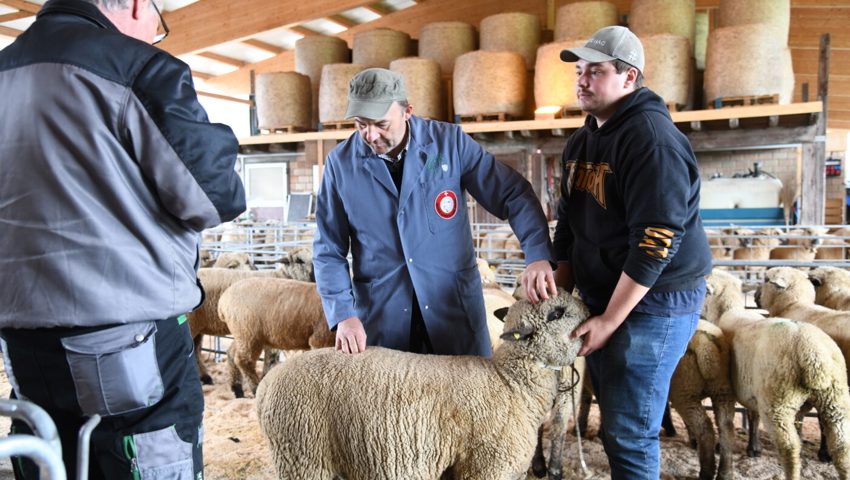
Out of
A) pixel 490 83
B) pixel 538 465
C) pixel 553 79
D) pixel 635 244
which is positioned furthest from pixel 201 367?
pixel 553 79

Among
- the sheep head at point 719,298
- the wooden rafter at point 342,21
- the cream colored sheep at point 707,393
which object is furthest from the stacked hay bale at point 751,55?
the wooden rafter at point 342,21

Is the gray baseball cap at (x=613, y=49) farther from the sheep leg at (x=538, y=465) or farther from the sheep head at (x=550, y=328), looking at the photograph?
the sheep leg at (x=538, y=465)

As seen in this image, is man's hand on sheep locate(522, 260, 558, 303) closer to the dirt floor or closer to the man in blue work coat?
the man in blue work coat

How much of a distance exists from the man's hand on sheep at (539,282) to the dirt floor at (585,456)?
197 cm

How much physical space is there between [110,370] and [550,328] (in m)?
1.58

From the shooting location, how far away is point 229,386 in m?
6.19

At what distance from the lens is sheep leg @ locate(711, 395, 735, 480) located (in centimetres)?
376

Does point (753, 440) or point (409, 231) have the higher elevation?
point (409, 231)

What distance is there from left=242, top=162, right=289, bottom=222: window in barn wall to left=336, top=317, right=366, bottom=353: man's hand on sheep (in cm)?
1450

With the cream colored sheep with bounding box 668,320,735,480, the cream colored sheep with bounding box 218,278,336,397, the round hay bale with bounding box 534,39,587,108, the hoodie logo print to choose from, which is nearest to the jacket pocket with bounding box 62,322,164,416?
the hoodie logo print

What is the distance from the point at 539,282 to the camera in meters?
2.36

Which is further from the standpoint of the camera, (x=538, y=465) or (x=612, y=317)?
(x=538, y=465)

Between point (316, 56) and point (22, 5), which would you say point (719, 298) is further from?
point (22, 5)

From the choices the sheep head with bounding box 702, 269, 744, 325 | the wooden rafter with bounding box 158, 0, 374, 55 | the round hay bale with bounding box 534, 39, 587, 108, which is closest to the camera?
the sheep head with bounding box 702, 269, 744, 325
